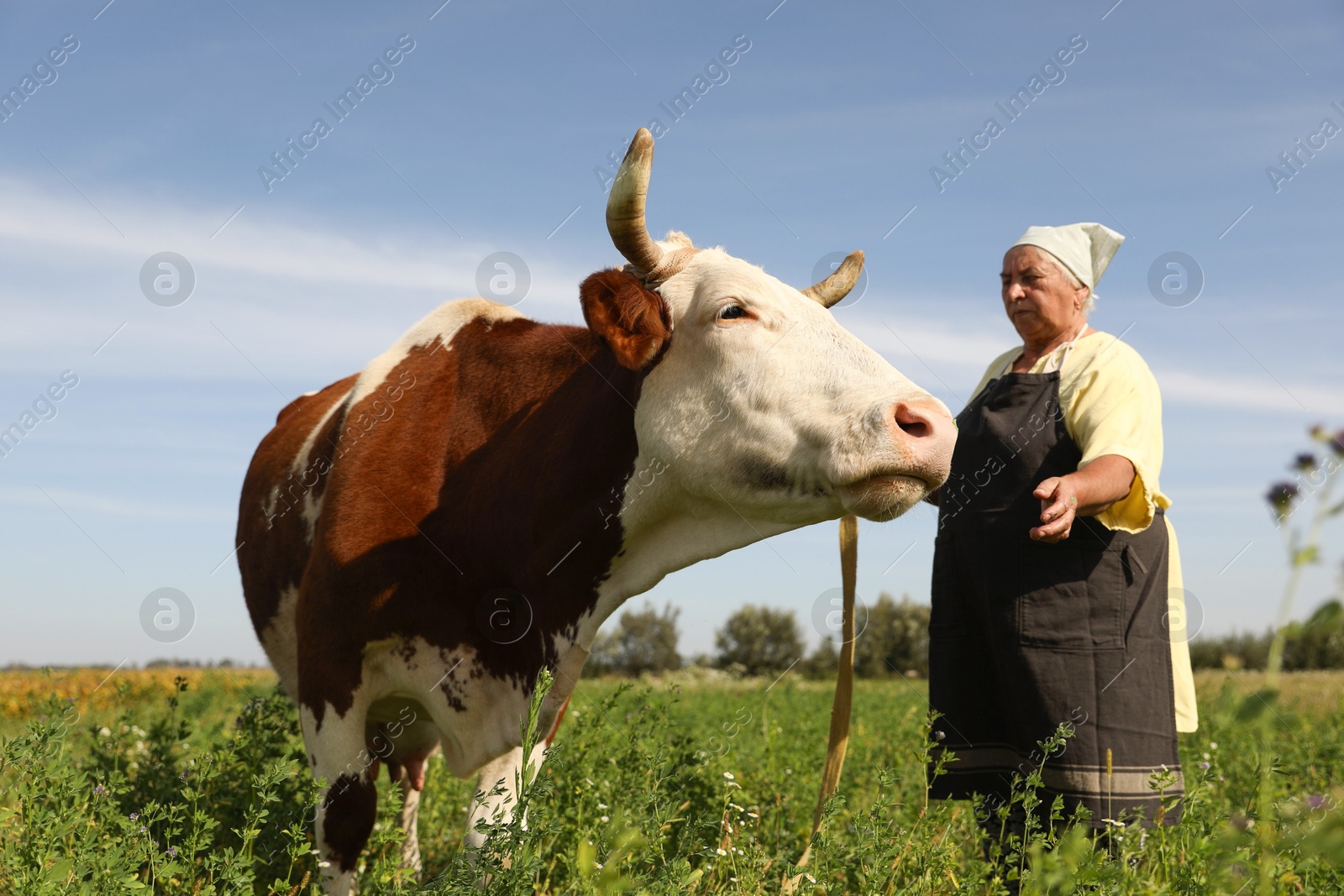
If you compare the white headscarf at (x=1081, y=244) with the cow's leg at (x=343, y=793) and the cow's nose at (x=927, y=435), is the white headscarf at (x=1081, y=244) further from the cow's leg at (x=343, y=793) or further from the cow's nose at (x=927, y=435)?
the cow's leg at (x=343, y=793)

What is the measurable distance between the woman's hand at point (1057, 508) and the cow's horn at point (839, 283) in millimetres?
1535

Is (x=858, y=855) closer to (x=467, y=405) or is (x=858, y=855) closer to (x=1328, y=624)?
(x=1328, y=624)

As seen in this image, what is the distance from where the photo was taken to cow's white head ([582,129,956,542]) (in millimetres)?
3117

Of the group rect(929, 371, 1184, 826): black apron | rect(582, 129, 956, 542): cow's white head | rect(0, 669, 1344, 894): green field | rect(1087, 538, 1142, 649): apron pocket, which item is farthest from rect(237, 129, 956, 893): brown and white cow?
rect(1087, 538, 1142, 649): apron pocket

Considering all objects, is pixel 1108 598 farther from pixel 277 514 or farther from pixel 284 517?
pixel 277 514

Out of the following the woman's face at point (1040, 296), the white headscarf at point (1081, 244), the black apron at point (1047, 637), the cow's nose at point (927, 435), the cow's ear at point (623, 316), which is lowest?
the black apron at point (1047, 637)

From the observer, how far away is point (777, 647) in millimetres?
47938

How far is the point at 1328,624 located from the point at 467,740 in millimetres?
A: 3442

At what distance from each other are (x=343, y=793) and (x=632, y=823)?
4.47 feet

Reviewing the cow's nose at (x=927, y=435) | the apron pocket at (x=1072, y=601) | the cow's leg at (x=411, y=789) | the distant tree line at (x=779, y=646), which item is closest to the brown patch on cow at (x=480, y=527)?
the cow's nose at (x=927, y=435)

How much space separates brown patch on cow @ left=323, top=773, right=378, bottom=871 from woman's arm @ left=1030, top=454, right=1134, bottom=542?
2.68 m

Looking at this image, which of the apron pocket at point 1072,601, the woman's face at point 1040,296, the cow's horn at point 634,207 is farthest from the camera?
the woman's face at point 1040,296

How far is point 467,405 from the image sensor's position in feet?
13.9

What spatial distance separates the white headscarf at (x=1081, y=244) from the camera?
389cm
